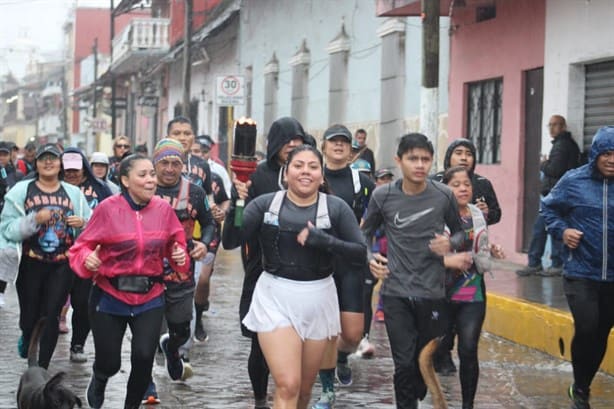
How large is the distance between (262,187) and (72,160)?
3.02 metres

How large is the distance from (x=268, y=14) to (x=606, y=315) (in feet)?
86.1

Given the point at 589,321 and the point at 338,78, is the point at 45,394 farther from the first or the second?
the point at 338,78

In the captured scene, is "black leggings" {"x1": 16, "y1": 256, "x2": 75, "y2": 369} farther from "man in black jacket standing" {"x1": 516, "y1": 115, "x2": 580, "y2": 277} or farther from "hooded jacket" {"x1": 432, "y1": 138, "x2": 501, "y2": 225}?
"man in black jacket standing" {"x1": 516, "y1": 115, "x2": 580, "y2": 277}

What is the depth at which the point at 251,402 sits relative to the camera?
9.12 metres

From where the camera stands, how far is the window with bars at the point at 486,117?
63.9 ft

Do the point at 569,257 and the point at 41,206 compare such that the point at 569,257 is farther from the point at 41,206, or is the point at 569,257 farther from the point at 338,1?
the point at 338,1

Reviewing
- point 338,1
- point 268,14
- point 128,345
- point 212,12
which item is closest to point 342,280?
point 128,345

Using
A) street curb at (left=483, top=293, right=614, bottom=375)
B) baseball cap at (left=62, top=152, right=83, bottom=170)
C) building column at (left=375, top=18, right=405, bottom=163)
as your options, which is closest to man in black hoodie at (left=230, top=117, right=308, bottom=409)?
baseball cap at (left=62, top=152, right=83, bottom=170)

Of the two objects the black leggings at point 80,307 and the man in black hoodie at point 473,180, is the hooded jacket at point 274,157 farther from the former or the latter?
the black leggings at point 80,307

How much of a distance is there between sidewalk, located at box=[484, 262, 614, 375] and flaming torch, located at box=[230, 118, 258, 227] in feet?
13.2

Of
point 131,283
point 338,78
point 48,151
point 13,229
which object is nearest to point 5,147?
point 48,151

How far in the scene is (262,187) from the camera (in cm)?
856

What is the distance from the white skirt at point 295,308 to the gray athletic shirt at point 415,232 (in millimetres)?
773

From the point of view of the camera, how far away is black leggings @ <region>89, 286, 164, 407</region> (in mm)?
7828
